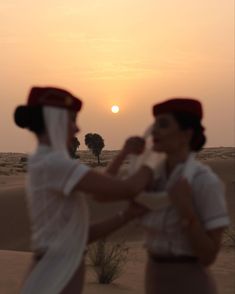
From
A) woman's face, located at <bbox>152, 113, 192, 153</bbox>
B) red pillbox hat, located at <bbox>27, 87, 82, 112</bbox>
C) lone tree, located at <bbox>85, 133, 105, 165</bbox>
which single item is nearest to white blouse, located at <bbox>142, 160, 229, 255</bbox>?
woman's face, located at <bbox>152, 113, 192, 153</bbox>

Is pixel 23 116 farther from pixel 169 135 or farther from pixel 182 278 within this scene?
pixel 182 278

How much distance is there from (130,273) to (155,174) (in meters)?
9.86

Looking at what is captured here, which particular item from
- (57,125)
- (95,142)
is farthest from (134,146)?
(95,142)

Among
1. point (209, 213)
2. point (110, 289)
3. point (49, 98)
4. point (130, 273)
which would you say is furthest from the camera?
point (130, 273)

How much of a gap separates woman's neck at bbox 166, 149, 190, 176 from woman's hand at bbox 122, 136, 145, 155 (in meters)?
0.17

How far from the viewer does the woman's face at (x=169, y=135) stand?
165 inches

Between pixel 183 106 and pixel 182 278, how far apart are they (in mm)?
973

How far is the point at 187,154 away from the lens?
13.9ft

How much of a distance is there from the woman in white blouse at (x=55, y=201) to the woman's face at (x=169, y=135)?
0.14 m

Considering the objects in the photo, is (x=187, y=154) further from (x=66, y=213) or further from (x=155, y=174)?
(x=66, y=213)

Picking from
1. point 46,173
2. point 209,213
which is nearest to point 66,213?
point 46,173

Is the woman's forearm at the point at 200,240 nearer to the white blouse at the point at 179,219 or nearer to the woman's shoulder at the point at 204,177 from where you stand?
the white blouse at the point at 179,219

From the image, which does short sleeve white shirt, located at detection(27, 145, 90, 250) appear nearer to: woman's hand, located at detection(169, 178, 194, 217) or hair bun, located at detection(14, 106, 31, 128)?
hair bun, located at detection(14, 106, 31, 128)

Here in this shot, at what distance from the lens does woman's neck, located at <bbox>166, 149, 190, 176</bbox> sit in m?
4.22
